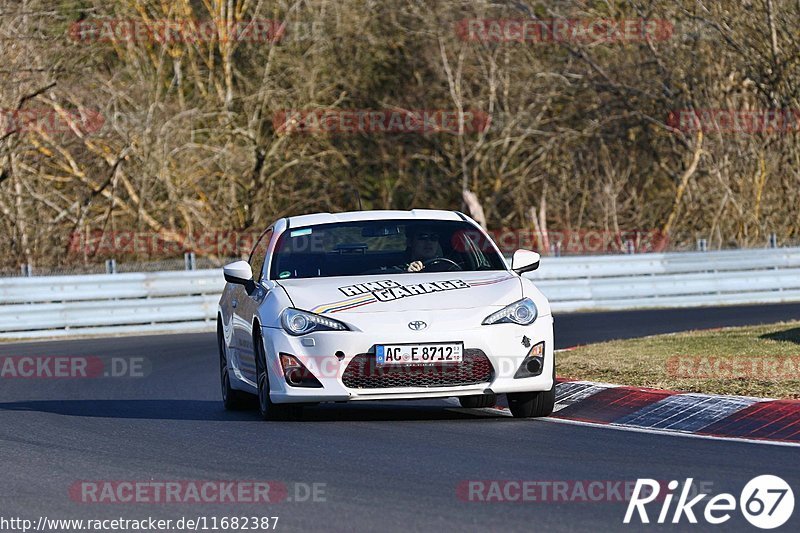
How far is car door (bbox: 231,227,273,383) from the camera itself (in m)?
10.8

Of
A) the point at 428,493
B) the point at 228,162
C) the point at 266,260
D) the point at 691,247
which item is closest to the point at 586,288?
the point at 691,247

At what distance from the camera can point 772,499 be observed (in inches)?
262

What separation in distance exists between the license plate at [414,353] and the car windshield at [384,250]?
1038 millimetres

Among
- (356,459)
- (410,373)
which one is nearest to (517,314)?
(410,373)

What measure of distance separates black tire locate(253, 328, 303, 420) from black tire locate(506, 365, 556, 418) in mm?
1514

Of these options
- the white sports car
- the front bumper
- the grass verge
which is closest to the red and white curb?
the grass verge

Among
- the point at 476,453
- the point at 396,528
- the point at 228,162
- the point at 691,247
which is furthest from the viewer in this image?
the point at 228,162

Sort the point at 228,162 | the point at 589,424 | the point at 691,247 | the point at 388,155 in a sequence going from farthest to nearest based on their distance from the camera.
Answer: the point at 388,155 → the point at 228,162 → the point at 691,247 → the point at 589,424

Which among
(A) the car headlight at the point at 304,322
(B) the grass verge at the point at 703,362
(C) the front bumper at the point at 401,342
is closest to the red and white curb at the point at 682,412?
(B) the grass verge at the point at 703,362

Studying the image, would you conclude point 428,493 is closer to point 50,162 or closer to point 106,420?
point 106,420

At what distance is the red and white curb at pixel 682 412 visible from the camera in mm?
9180

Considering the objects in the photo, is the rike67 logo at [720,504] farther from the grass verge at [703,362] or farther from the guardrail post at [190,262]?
the guardrail post at [190,262]

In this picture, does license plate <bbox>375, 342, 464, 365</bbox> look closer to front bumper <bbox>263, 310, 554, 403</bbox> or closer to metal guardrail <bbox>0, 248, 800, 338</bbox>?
front bumper <bbox>263, 310, 554, 403</bbox>

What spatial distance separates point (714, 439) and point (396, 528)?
10.7 feet
